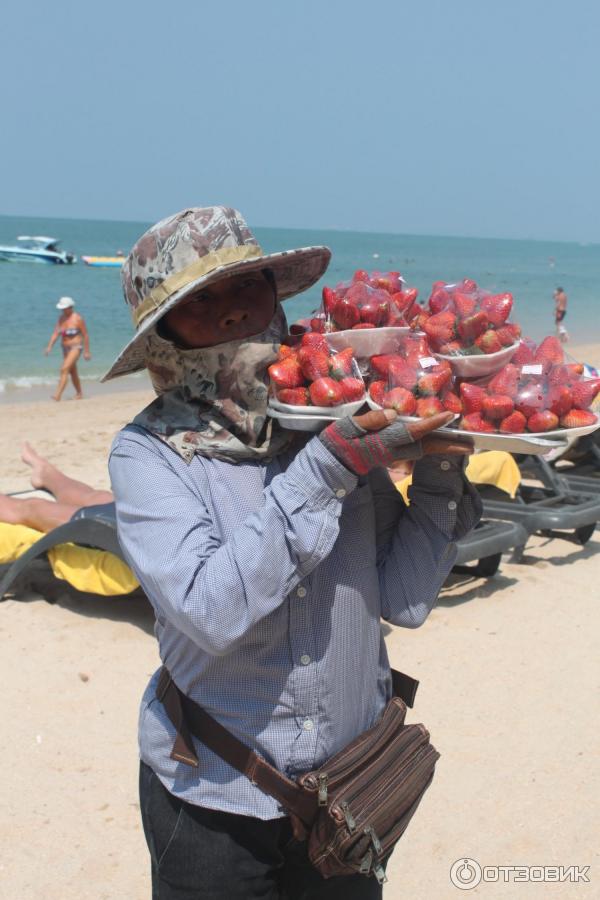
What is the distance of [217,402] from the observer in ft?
6.07

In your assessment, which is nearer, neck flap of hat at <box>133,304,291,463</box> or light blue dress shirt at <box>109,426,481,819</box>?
light blue dress shirt at <box>109,426,481,819</box>

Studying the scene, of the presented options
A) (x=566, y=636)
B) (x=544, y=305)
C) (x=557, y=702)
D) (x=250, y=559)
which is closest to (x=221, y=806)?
(x=250, y=559)

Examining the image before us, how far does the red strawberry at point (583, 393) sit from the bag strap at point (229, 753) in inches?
38.8

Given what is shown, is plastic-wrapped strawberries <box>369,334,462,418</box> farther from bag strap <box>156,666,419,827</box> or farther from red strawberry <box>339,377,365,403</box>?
bag strap <box>156,666,419,827</box>

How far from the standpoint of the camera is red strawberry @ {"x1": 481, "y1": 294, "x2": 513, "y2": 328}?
6.63 ft

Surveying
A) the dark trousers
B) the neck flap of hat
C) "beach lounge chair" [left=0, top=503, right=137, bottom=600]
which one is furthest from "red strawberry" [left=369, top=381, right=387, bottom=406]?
"beach lounge chair" [left=0, top=503, right=137, bottom=600]

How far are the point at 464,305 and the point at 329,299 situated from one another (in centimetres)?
30

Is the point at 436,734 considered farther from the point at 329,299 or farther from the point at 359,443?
the point at 359,443

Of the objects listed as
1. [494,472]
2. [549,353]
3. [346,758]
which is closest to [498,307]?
[549,353]

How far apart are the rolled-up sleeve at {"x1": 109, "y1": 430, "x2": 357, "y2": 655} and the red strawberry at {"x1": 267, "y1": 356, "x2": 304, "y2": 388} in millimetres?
218

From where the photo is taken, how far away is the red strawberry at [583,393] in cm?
199

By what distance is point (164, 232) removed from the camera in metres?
1.82

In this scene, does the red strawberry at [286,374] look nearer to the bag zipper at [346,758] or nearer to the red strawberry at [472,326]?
the red strawberry at [472,326]

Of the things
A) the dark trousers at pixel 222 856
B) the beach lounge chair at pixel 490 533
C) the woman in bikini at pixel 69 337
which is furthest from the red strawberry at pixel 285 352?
the woman in bikini at pixel 69 337
